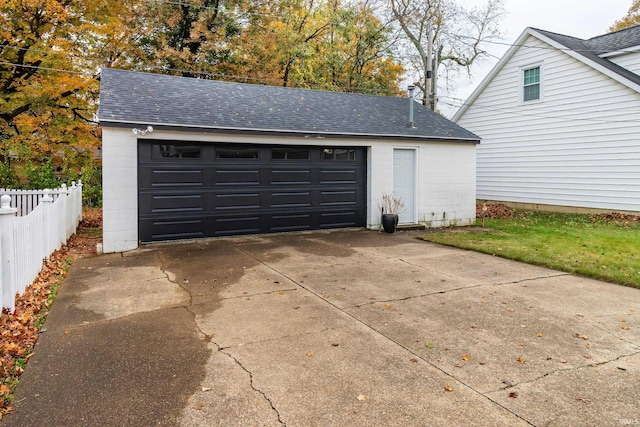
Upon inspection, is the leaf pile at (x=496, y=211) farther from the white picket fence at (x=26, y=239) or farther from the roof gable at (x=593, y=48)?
the white picket fence at (x=26, y=239)

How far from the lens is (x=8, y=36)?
13844 millimetres

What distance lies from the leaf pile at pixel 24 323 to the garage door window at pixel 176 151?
2.73 metres

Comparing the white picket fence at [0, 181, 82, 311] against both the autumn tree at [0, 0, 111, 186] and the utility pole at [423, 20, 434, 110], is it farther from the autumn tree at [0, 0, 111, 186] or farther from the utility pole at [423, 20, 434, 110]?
the utility pole at [423, 20, 434, 110]

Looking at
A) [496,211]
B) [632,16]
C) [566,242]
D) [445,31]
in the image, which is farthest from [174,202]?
[632,16]

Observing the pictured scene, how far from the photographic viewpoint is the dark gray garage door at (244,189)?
8602 millimetres

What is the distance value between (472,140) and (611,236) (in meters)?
4.39

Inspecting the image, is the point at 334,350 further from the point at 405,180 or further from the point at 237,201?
the point at 405,180

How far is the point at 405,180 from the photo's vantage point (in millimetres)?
11570

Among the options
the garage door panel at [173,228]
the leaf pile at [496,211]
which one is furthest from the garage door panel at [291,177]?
the leaf pile at [496,211]

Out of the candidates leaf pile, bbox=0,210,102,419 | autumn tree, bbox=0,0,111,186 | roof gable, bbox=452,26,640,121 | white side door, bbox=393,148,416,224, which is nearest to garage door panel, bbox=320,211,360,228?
white side door, bbox=393,148,416,224

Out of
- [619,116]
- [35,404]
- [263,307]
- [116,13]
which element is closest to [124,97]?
[263,307]

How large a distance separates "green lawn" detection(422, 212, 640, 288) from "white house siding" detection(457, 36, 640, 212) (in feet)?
4.17

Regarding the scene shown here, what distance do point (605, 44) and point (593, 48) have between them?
1.85 ft

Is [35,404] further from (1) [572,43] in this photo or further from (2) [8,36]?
(1) [572,43]
